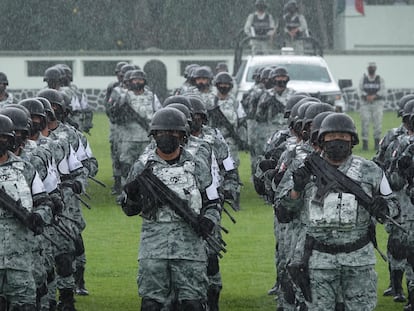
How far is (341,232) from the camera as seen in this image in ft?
Answer: 36.4

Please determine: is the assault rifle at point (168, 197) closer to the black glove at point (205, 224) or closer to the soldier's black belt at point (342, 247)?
the black glove at point (205, 224)

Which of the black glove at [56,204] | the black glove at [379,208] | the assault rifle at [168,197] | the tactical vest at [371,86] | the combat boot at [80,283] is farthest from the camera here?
the tactical vest at [371,86]

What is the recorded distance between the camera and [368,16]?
1889 inches

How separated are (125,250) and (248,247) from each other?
1678 mm

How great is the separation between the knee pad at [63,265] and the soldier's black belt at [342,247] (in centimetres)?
405

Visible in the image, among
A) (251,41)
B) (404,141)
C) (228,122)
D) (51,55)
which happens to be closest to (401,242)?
(404,141)

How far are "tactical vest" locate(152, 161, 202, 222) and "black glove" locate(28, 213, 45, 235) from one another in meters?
0.93

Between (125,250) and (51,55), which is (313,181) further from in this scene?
(51,55)

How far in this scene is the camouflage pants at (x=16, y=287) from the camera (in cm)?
1161

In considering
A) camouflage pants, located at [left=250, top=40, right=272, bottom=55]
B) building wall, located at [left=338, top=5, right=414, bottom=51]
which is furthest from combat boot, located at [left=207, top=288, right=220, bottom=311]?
building wall, located at [left=338, top=5, right=414, bottom=51]

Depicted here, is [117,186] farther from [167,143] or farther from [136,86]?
[167,143]

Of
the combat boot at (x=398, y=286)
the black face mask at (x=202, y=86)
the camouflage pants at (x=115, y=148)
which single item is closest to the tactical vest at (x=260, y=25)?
the camouflage pants at (x=115, y=148)

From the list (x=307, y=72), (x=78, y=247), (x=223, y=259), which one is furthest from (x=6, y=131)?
(x=307, y=72)

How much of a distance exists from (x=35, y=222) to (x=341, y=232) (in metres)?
2.42
